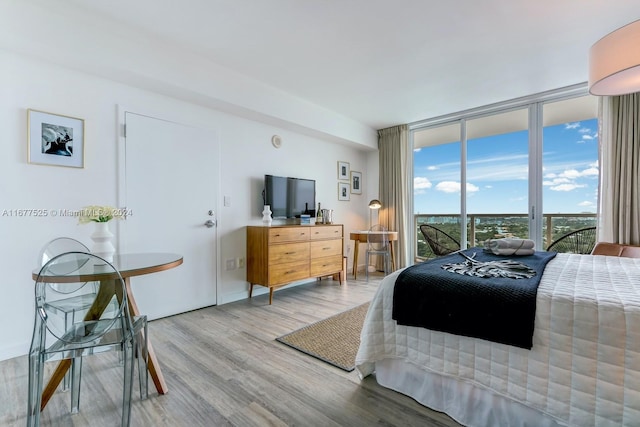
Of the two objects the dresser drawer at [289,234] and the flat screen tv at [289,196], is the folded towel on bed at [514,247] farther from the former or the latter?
the flat screen tv at [289,196]

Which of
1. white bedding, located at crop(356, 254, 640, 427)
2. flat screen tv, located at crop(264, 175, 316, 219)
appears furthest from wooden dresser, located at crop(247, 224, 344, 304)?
white bedding, located at crop(356, 254, 640, 427)

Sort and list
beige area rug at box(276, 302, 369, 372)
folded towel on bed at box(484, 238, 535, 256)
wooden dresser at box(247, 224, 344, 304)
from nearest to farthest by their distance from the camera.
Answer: beige area rug at box(276, 302, 369, 372) → folded towel on bed at box(484, 238, 535, 256) → wooden dresser at box(247, 224, 344, 304)

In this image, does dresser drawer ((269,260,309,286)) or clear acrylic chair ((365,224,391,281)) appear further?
clear acrylic chair ((365,224,391,281))

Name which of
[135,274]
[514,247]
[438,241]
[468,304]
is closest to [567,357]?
[468,304]

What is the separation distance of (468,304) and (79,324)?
187 centimetres

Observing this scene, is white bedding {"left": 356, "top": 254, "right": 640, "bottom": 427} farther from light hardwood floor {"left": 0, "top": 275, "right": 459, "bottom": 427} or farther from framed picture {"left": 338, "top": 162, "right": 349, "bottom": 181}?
framed picture {"left": 338, "top": 162, "right": 349, "bottom": 181}

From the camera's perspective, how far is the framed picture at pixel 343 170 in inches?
192

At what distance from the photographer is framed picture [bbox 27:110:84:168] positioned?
2.19 m

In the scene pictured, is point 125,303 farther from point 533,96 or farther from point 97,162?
point 533,96

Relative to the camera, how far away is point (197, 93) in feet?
9.32

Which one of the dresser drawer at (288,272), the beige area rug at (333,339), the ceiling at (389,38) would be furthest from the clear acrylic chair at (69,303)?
the ceiling at (389,38)

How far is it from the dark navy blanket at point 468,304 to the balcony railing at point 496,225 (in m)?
2.57

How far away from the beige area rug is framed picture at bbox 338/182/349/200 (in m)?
2.35

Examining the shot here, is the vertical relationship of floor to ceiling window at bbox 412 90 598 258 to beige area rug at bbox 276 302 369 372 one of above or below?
above
